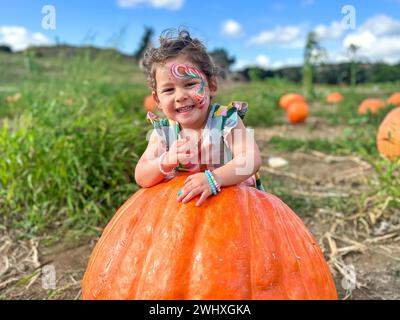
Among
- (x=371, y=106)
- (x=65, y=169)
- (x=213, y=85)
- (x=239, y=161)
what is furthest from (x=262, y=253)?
(x=371, y=106)

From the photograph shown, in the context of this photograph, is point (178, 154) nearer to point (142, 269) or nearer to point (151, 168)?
point (151, 168)

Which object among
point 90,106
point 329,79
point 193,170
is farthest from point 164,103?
point 329,79

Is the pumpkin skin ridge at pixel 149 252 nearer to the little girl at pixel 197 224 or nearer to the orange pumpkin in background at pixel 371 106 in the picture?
the little girl at pixel 197 224

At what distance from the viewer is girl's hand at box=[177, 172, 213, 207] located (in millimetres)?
1783

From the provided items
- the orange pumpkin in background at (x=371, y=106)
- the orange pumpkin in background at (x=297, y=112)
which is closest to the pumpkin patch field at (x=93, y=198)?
the orange pumpkin in background at (x=371, y=106)

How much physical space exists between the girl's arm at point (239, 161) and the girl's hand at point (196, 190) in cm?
6

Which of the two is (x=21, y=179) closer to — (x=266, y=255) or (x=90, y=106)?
(x=90, y=106)

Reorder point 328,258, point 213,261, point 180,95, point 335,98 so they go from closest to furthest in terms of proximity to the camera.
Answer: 1. point 213,261
2. point 180,95
3. point 328,258
4. point 335,98

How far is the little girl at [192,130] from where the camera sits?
1877mm

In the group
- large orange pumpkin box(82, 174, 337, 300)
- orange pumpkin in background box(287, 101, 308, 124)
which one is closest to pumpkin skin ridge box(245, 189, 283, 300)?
large orange pumpkin box(82, 174, 337, 300)

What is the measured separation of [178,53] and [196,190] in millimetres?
602

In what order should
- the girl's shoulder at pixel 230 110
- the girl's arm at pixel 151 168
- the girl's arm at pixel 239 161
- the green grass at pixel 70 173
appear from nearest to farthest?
the girl's arm at pixel 239 161
the girl's arm at pixel 151 168
the girl's shoulder at pixel 230 110
the green grass at pixel 70 173

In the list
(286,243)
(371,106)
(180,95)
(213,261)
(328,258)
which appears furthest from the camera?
(371,106)

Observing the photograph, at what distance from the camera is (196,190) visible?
70.4 inches
